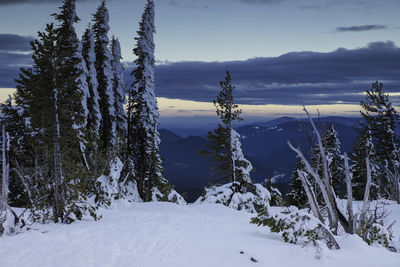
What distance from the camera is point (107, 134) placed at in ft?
82.6

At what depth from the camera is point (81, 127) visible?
12523mm

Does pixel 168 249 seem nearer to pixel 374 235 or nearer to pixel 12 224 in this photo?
pixel 12 224

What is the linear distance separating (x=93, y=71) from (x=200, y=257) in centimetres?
1876

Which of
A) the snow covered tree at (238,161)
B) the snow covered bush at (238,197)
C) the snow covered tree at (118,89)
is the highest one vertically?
the snow covered tree at (118,89)

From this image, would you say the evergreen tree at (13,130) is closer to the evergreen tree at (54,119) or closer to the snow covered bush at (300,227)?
the evergreen tree at (54,119)

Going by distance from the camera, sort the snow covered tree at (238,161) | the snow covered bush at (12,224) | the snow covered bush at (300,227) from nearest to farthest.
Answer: the snow covered bush at (300,227)
the snow covered bush at (12,224)
the snow covered tree at (238,161)

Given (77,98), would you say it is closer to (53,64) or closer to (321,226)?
(53,64)

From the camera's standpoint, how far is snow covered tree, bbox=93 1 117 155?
23.1 meters

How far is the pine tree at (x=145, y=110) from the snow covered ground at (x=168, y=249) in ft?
46.7

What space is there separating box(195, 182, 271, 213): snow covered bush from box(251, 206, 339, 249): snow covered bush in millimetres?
8824

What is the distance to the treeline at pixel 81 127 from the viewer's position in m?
9.67

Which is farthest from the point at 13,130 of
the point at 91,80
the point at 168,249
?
the point at 168,249

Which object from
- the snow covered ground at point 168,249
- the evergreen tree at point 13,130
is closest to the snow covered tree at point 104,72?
the evergreen tree at point 13,130

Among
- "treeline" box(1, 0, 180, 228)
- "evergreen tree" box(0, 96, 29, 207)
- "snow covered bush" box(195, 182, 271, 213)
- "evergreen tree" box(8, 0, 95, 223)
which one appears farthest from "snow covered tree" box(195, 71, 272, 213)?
"evergreen tree" box(0, 96, 29, 207)
